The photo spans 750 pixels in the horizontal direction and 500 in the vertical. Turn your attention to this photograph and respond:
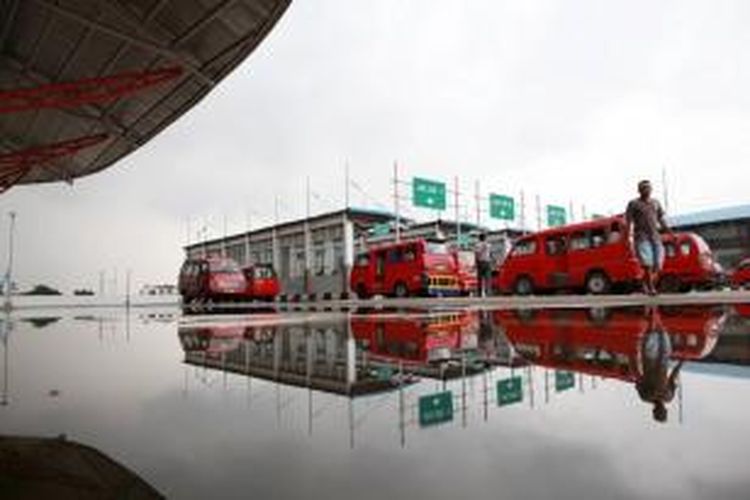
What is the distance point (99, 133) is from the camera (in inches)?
842

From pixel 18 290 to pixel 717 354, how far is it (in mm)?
46184

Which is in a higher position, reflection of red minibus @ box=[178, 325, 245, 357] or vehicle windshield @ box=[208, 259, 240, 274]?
vehicle windshield @ box=[208, 259, 240, 274]

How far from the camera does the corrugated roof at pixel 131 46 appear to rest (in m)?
14.2

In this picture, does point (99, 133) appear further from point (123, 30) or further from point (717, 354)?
point (717, 354)

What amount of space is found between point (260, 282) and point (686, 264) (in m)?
17.9

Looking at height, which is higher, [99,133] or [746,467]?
[99,133]

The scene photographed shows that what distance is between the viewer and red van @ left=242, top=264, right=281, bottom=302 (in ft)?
93.8

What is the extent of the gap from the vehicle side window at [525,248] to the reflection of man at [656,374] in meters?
14.0

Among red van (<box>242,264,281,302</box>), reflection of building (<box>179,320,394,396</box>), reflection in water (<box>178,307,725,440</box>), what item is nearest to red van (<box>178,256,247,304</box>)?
red van (<box>242,264,281,302</box>)

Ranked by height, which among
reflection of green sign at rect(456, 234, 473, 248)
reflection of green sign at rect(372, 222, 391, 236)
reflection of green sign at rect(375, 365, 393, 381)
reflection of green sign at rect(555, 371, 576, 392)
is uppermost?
reflection of green sign at rect(372, 222, 391, 236)

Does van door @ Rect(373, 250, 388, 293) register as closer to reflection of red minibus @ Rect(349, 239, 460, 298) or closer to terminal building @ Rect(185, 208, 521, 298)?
reflection of red minibus @ Rect(349, 239, 460, 298)

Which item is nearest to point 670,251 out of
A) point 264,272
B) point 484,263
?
point 484,263

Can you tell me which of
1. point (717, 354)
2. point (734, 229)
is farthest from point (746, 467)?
point (734, 229)

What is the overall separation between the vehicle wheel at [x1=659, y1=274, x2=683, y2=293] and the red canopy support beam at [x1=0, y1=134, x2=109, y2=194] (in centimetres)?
1649
